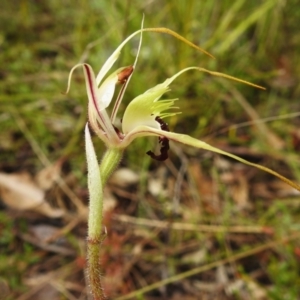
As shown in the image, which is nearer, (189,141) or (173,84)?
(189,141)

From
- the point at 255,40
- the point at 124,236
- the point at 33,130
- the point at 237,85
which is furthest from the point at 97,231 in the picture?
the point at 255,40

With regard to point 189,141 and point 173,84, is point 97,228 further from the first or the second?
point 173,84

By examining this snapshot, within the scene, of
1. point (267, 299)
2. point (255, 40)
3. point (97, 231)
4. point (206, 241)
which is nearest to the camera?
point (97, 231)

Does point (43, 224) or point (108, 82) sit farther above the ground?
point (108, 82)

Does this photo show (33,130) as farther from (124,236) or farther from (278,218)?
(278,218)

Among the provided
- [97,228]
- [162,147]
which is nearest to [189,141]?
[162,147]

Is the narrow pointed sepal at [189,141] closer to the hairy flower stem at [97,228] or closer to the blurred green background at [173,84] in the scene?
the hairy flower stem at [97,228]

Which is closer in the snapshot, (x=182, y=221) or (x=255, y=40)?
→ (x=182, y=221)
